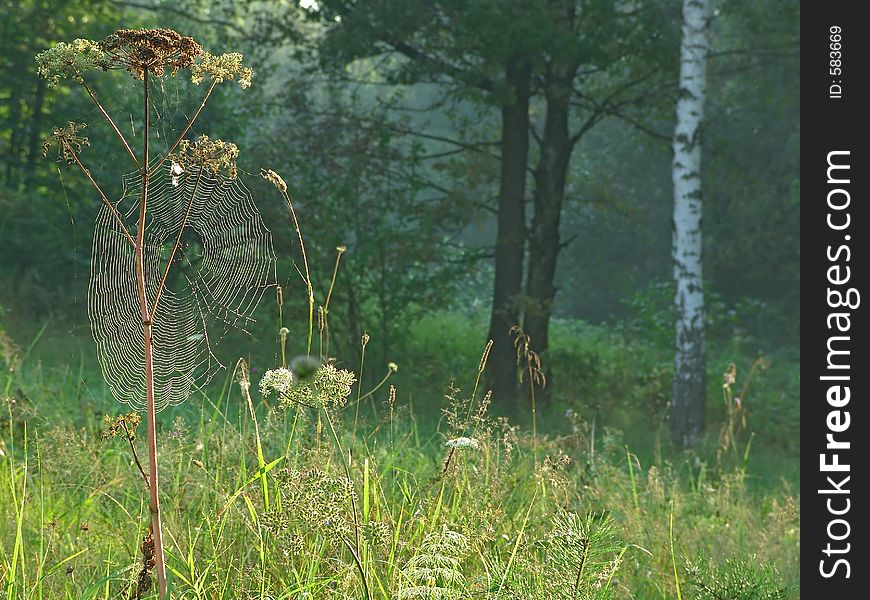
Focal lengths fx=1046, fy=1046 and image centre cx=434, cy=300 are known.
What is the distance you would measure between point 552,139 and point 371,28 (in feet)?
8.06

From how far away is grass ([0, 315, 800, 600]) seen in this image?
2.62 m

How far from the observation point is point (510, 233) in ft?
37.0

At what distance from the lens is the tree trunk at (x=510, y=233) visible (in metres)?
11.1

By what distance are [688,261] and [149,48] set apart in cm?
879

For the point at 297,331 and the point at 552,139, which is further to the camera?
the point at 297,331

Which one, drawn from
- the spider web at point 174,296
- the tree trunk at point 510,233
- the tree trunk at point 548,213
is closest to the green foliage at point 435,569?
the spider web at point 174,296

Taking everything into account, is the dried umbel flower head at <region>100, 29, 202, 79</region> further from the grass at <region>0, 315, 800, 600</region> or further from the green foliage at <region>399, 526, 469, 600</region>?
the green foliage at <region>399, 526, 469, 600</region>

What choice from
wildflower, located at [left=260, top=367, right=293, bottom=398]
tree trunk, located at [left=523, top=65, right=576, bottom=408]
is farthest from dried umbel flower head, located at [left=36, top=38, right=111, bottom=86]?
tree trunk, located at [left=523, top=65, right=576, bottom=408]

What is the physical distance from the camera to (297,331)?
12.4m

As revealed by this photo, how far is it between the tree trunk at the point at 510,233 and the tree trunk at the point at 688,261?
1724mm
